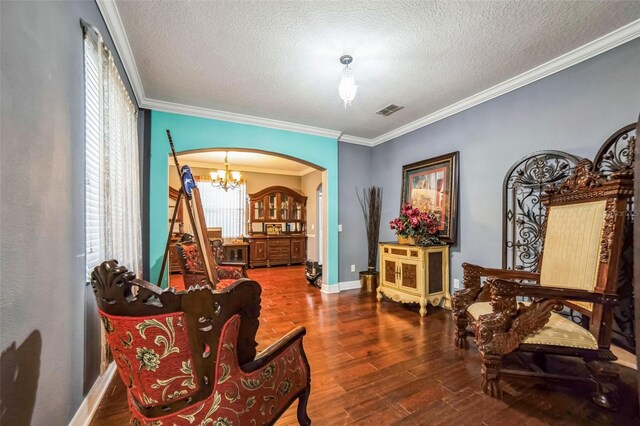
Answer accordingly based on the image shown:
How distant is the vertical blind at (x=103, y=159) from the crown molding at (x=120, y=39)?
28 cm

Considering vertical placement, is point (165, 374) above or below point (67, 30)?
below

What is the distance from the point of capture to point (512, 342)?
1.75 m

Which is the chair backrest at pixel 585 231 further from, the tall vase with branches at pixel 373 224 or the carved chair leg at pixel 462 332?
the tall vase with branches at pixel 373 224

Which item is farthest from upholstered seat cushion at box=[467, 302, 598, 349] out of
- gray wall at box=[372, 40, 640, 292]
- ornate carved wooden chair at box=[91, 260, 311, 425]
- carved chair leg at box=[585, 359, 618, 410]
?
ornate carved wooden chair at box=[91, 260, 311, 425]

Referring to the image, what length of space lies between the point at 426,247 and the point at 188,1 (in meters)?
3.35

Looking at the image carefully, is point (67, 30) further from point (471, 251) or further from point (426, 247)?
point (471, 251)

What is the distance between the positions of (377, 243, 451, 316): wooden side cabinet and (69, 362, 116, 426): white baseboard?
3.11 meters

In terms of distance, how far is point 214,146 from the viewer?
3711mm

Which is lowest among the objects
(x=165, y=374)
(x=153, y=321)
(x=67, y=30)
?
(x=165, y=374)

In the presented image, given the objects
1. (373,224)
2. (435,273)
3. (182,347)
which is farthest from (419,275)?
(182,347)

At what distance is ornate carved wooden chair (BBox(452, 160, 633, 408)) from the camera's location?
1.66m

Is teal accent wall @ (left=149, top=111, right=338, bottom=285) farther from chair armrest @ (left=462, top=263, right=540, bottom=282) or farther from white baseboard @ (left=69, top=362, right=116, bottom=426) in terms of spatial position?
chair armrest @ (left=462, top=263, right=540, bottom=282)

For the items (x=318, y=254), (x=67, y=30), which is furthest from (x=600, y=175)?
(x=318, y=254)

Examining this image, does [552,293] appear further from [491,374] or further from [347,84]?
[347,84]
